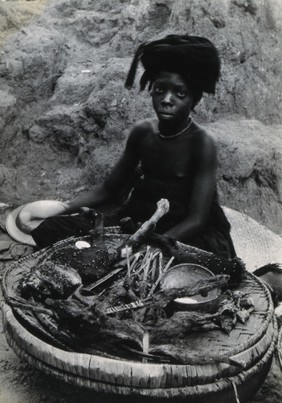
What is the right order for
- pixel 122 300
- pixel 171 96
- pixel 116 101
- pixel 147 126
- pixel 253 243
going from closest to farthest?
pixel 122 300, pixel 171 96, pixel 147 126, pixel 253 243, pixel 116 101

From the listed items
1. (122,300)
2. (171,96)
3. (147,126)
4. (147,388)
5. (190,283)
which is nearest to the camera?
(147,388)

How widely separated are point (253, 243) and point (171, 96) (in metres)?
1.51

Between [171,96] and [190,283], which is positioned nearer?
[190,283]

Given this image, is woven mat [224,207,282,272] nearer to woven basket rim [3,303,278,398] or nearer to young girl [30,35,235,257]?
young girl [30,35,235,257]

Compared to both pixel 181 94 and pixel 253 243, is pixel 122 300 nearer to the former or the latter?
pixel 181 94

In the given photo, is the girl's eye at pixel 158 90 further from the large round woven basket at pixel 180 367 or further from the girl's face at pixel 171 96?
the large round woven basket at pixel 180 367

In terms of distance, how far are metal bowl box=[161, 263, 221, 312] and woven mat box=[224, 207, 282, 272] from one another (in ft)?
3.80

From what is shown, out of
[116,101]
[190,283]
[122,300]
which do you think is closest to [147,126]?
[190,283]

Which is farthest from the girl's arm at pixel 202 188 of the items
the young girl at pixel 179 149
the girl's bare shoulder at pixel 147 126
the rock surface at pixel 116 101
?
the rock surface at pixel 116 101

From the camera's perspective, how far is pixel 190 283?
97.3 inches

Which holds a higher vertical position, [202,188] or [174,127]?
[174,127]

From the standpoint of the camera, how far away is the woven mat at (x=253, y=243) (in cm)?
366

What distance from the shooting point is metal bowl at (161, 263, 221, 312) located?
222 cm

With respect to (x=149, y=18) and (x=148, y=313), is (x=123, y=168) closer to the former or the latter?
(x=148, y=313)
